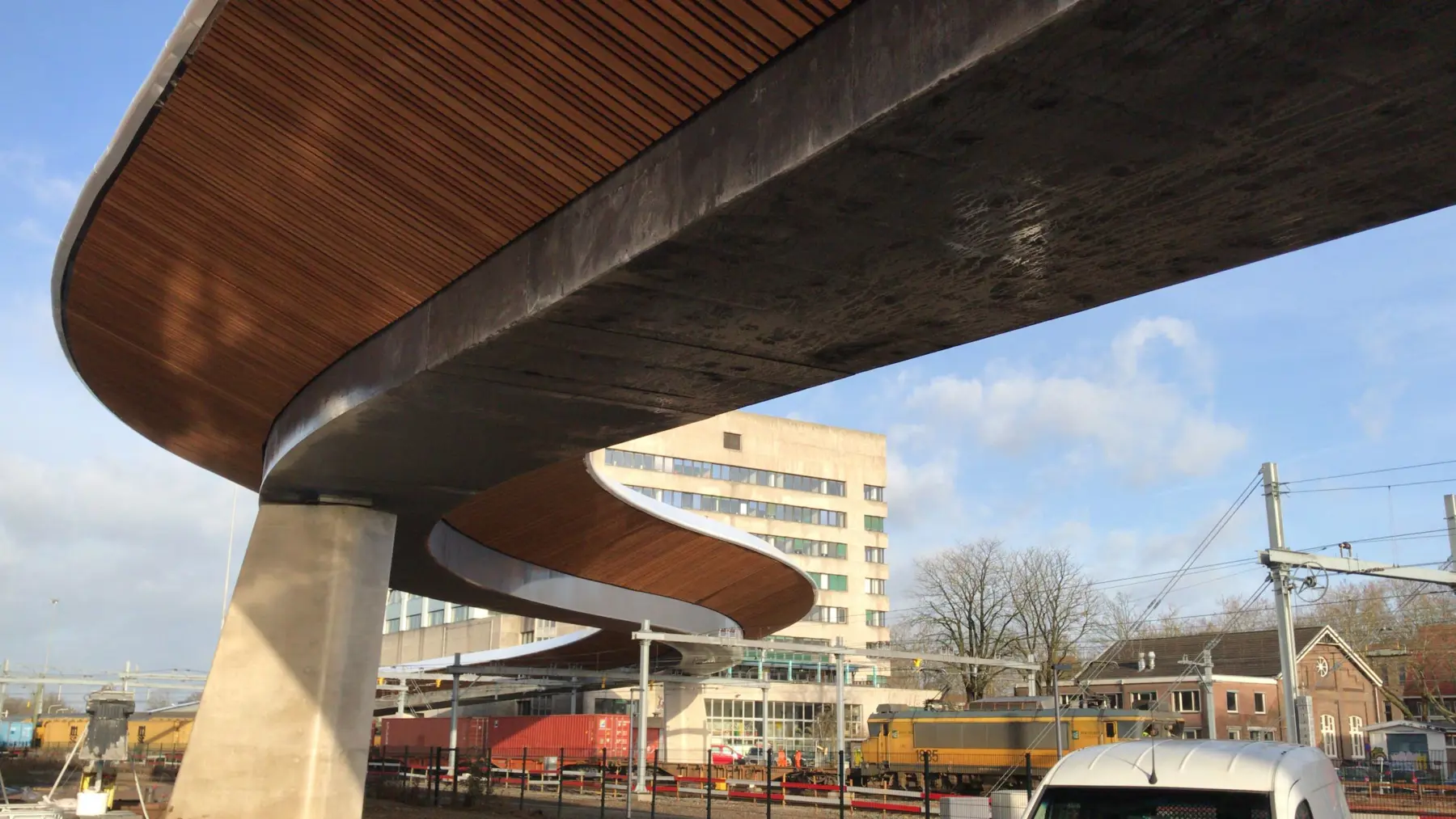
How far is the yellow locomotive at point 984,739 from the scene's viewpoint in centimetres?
3322

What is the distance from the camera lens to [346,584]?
1708 centimetres

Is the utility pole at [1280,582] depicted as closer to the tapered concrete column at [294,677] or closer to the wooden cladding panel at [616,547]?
the wooden cladding panel at [616,547]

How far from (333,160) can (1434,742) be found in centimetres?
5950

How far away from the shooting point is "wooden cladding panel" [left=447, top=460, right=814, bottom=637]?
2164 centimetres

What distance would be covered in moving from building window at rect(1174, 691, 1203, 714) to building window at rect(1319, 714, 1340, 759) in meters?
7.58

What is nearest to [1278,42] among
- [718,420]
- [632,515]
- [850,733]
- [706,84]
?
[706,84]

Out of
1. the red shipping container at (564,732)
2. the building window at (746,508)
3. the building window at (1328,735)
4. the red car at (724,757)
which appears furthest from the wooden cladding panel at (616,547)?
the building window at (746,508)

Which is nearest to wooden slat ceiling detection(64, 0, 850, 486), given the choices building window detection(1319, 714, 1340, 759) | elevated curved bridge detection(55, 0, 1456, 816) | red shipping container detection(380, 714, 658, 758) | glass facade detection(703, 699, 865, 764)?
elevated curved bridge detection(55, 0, 1456, 816)

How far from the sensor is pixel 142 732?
62.5m

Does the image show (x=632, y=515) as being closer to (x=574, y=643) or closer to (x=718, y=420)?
(x=574, y=643)

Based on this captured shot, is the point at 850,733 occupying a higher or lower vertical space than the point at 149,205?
lower

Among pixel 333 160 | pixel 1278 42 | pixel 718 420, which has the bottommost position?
pixel 1278 42

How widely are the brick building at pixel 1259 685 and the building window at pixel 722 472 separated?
2545 cm

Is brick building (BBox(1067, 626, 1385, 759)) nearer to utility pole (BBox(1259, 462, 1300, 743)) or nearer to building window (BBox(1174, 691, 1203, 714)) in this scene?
building window (BBox(1174, 691, 1203, 714))
